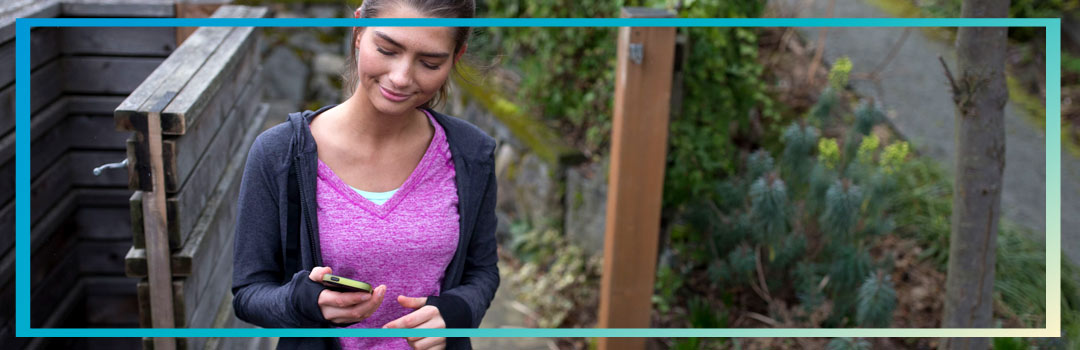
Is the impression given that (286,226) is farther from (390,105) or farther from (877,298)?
(877,298)

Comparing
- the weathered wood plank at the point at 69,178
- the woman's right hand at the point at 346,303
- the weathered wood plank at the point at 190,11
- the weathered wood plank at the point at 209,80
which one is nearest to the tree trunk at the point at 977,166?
the woman's right hand at the point at 346,303

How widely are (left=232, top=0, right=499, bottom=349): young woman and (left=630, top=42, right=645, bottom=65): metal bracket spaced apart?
1.11 metres

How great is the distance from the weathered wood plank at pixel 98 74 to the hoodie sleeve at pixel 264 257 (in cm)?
141

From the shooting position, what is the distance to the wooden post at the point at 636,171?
8.96ft

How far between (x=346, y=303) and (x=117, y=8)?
1.91 m

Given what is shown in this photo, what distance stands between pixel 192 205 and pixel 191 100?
0.29 m

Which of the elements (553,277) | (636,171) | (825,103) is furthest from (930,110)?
(636,171)

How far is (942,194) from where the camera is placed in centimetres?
392

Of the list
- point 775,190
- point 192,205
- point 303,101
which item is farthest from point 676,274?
point 303,101

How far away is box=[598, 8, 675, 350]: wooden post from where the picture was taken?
2732mm

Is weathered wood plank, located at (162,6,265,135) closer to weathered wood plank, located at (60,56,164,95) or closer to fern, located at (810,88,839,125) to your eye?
weathered wood plank, located at (60,56,164,95)

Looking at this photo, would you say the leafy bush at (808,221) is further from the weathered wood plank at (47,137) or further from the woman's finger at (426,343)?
the weathered wood plank at (47,137)

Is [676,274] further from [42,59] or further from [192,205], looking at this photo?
[42,59]

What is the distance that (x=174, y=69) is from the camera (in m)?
2.20
